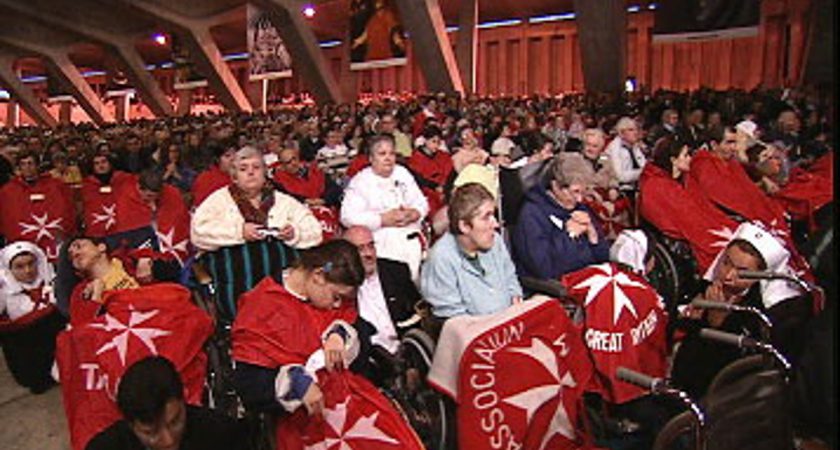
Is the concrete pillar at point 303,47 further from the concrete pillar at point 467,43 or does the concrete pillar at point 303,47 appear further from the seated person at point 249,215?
the seated person at point 249,215

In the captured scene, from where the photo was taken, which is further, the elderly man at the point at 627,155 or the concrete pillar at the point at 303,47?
the concrete pillar at the point at 303,47

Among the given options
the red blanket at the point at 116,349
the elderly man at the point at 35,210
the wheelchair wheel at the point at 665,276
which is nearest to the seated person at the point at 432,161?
the wheelchair wheel at the point at 665,276

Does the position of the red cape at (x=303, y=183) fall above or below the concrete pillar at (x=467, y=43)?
below

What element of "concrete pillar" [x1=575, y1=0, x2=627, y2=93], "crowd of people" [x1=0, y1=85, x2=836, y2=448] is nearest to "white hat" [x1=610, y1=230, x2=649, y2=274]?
"crowd of people" [x1=0, y1=85, x2=836, y2=448]

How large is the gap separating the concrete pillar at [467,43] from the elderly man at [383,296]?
1611 centimetres

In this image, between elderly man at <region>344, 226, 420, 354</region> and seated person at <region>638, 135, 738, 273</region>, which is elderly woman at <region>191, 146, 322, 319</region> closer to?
elderly man at <region>344, 226, 420, 354</region>

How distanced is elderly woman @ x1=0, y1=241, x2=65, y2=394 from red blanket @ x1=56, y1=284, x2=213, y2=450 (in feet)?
5.32

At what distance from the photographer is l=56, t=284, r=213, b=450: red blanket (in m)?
3.06

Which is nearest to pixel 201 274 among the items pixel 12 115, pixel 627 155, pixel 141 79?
pixel 627 155

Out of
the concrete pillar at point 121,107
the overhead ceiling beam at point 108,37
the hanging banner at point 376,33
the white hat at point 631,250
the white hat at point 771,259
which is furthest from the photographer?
the concrete pillar at point 121,107

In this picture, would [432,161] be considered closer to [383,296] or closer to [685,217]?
[685,217]

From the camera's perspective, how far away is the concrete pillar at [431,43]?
55.1 ft

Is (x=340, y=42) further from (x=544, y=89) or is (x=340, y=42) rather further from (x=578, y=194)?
(x=578, y=194)

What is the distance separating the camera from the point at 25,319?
456cm
